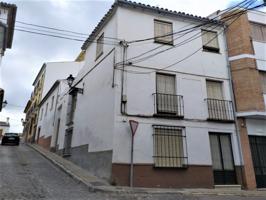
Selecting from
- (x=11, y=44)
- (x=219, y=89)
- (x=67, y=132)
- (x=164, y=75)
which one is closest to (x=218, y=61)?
(x=219, y=89)

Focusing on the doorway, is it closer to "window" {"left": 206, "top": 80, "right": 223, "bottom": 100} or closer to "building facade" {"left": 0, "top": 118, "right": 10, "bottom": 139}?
"window" {"left": 206, "top": 80, "right": 223, "bottom": 100}

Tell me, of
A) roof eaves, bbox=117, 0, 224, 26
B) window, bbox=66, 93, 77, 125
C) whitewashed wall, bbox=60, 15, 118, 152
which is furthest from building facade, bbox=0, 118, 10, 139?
roof eaves, bbox=117, 0, 224, 26

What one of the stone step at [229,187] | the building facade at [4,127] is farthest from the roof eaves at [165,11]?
the building facade at [4,127]

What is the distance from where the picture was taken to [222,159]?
11344 mm

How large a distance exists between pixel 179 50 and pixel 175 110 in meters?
2.96

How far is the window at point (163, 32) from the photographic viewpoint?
39.9 feet

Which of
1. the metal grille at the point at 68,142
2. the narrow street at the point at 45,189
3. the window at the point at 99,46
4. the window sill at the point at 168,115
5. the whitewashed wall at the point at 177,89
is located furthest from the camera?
the metal grille at the point at 68,142

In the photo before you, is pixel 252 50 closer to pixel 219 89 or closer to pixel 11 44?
pixel 219 89

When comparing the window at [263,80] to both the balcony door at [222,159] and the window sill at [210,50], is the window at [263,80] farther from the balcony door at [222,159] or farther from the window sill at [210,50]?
the balcony door at [222,159]

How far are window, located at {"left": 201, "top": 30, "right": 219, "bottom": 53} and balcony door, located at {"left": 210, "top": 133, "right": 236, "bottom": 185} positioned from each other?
4.30m

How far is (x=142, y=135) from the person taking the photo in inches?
403

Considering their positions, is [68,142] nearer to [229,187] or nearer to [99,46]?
[99,46]

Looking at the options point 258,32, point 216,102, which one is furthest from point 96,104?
point 258,32

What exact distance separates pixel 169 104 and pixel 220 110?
2.54 metres
